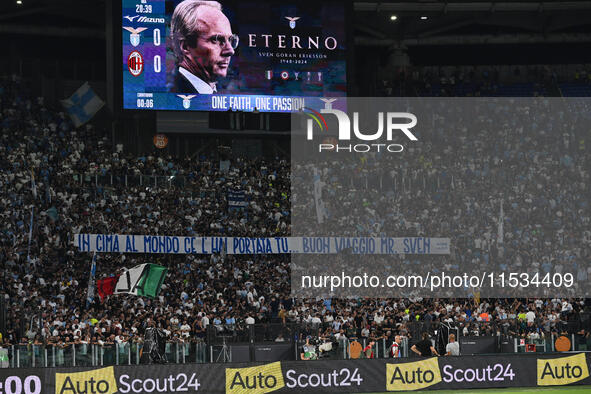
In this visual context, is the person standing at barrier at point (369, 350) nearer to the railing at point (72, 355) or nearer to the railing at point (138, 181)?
the railing at point (72, 355)

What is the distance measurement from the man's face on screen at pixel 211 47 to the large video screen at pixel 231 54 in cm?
5

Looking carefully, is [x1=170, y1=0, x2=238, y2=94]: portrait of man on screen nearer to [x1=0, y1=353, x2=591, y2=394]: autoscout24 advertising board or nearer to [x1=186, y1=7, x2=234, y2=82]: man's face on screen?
[x1=186, y1=7, x2=234, y2=82]: man's face on screen

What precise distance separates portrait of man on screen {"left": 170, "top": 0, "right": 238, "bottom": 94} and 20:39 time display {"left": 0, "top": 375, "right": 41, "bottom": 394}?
943 inches

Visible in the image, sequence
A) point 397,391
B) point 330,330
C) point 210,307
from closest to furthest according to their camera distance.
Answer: point 397,391 → point 330,330 → point 210,307

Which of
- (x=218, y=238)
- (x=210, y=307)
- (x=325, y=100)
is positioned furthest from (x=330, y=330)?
(x=325, y=100)

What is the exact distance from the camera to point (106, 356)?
26.6m

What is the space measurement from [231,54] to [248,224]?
7.92 meters

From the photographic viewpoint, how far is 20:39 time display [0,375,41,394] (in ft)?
67.1

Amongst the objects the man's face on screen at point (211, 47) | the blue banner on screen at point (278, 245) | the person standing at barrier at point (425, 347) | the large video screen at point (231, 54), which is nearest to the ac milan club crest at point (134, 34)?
the large video screen at point (231, 54)

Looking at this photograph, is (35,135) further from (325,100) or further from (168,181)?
(325,100)

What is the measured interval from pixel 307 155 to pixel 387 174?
414cm

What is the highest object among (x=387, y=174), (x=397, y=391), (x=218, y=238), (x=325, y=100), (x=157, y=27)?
(x=157, y=27)

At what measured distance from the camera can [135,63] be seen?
1672 inches

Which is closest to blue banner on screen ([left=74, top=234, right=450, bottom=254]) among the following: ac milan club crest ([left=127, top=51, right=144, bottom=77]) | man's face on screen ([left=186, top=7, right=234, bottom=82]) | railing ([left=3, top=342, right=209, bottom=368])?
ac milan club crest ([left=127, top=51, right=144, bottom=77])
